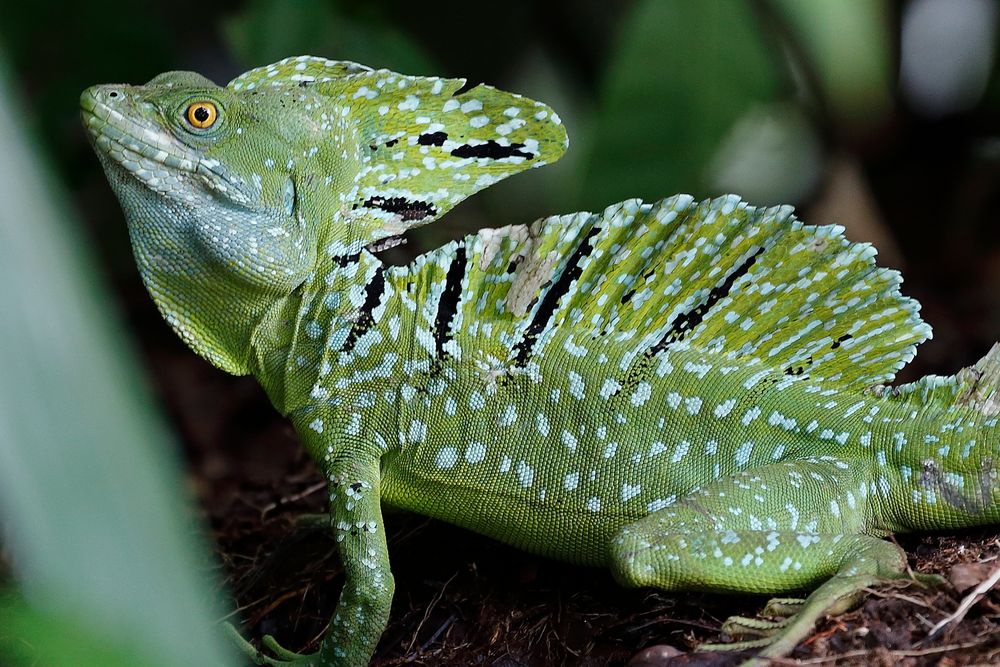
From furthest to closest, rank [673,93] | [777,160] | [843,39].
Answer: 1. [777,160]
2. [673,93]
3. [843,39]

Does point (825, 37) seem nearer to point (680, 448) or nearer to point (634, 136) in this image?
point (634, 136)

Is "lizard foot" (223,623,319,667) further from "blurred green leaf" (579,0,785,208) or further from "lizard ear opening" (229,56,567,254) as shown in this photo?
"blurred green leaf" (579,0,785,208)

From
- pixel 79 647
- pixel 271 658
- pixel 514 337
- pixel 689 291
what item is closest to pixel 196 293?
pixel 514 337

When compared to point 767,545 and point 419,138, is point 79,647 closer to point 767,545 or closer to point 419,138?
point 767,545

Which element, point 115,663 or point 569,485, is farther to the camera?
point 569,485

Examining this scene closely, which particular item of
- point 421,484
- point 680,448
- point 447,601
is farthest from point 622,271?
point 447,601

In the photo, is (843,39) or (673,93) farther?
(673,93)
